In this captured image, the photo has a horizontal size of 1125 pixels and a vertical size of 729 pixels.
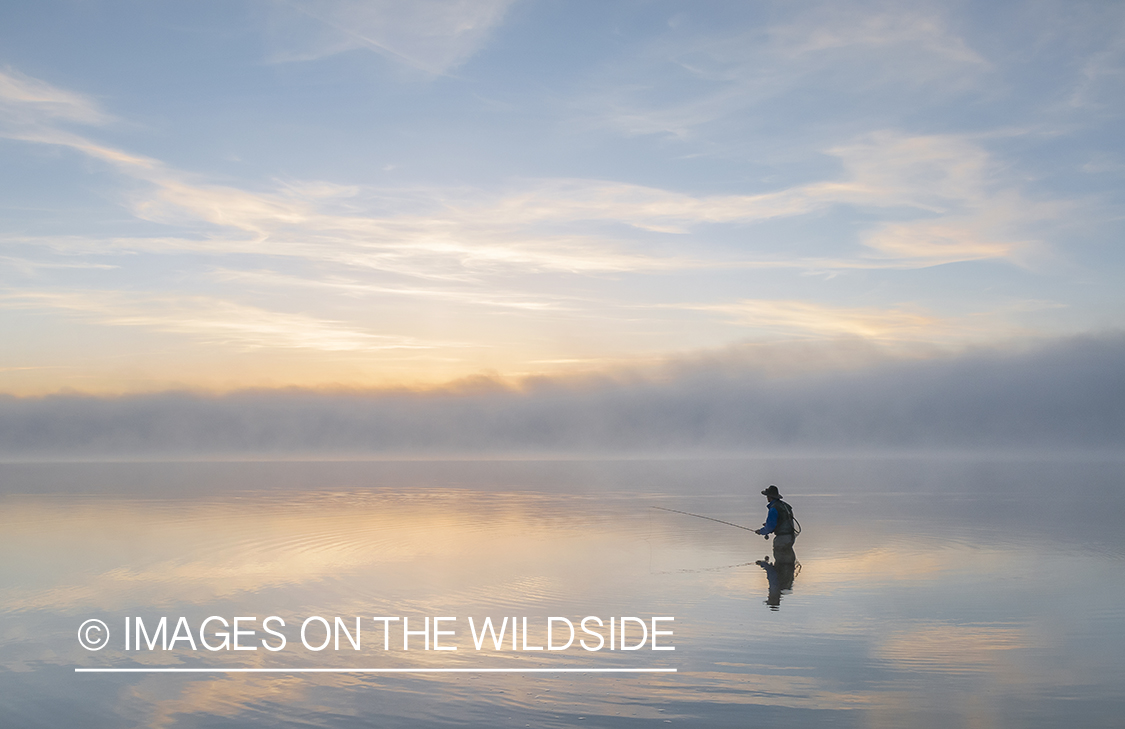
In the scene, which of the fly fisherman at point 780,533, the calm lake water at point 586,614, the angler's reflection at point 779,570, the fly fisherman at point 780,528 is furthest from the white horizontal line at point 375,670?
the fly fisherman at point 780,528

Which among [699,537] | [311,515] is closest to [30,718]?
[699,537]

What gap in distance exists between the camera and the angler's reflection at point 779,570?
15.4 m

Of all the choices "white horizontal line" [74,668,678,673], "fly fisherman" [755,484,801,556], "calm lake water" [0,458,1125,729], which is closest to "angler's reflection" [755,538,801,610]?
"fly fisherman" [755,484,801,556]

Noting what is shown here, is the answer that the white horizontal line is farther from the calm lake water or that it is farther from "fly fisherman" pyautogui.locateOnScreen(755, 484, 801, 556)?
"fly fisherman" pyautogui.locateOnScreen(755, 484, 801, 556)

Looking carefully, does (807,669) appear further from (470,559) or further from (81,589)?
(81,589)

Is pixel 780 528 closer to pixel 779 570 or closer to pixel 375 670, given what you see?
pixel 779 570

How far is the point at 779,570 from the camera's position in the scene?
1855cm

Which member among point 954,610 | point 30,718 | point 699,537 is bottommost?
point 30,718

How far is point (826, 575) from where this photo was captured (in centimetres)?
1786

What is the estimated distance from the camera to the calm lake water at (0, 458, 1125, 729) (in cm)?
920

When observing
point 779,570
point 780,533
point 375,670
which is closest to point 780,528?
point 780,533

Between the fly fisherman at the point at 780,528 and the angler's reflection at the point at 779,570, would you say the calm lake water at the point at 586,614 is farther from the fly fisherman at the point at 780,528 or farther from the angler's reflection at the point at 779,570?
the fly fisherman at the point at 780,528

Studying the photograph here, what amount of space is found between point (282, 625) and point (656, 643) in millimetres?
6282

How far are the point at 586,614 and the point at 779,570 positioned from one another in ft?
21.0
